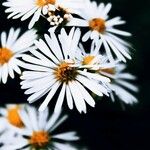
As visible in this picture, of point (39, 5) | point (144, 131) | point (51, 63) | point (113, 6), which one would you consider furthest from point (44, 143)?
point (113, 6)

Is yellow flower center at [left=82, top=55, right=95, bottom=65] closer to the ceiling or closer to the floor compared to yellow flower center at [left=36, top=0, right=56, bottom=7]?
closer to the floor

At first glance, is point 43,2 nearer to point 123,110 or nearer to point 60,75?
point 60,75

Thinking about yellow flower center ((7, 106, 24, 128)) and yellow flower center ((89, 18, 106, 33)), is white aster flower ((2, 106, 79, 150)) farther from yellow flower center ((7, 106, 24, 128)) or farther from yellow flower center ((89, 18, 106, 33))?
yellow flower center ((89, 18, 106, 33))

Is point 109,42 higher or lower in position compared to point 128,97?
higher

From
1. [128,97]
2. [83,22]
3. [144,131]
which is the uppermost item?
[83,22]

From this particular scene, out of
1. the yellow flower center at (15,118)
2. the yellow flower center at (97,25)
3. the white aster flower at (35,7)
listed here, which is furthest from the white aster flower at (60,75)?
the yellow flower center at (15,118)

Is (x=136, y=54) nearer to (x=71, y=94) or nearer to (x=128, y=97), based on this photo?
(x=128, y=97)

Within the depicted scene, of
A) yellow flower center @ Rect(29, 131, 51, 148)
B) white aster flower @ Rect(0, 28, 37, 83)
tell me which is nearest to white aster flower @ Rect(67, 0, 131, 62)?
white aster flower @ Rect(0, 28, 37, 83)
